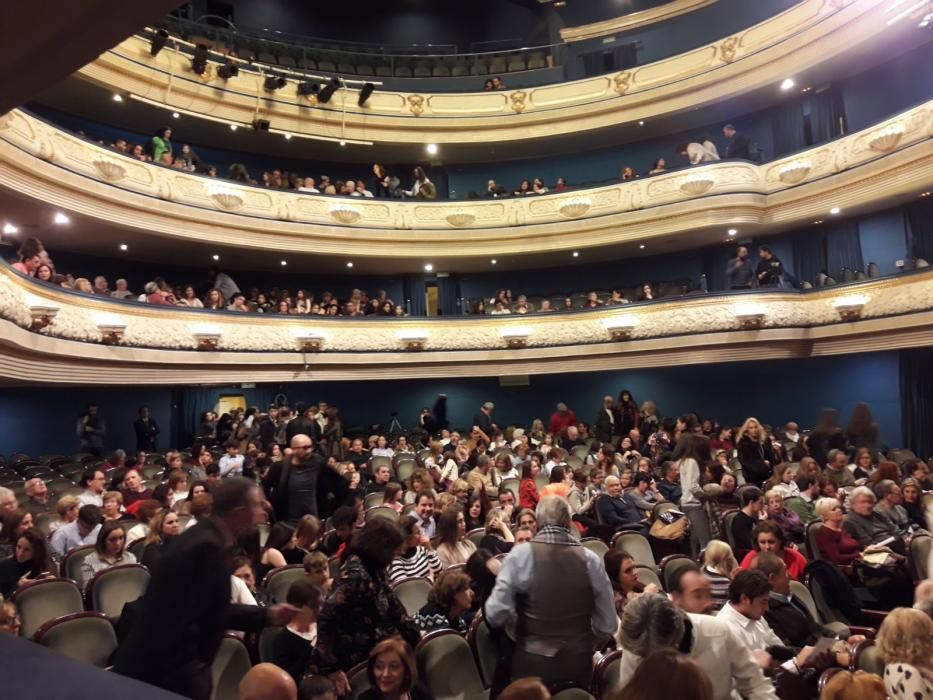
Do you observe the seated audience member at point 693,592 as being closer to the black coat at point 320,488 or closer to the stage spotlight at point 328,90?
the black coat at point 320,488

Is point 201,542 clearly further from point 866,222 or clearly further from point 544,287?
point 544,287

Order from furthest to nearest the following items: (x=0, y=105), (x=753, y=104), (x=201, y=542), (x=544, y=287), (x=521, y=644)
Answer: (x=544, y=287)
(x=753, y=104)
(x=521, y=644)
(x=0, y=105)
(x=201, y=542)

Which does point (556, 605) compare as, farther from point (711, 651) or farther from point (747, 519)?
point (747, 519)

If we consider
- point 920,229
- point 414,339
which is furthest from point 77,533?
point 920,229

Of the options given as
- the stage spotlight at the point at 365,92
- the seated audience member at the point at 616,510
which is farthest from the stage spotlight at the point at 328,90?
the seated audience member at the point at 616,510

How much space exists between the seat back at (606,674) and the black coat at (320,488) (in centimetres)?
238

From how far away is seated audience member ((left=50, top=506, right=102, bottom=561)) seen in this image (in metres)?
5.29

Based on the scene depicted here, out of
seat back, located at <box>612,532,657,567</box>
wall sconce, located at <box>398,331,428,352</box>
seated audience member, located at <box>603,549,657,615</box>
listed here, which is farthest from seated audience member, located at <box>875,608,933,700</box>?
wall sconce, located at <box>398,331,428,352</box>

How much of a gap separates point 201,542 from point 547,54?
68.4ft

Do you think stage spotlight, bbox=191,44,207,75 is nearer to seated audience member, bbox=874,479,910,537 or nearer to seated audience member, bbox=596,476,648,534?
seated audience member, bbox=596,476,648,534

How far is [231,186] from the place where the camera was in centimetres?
1516

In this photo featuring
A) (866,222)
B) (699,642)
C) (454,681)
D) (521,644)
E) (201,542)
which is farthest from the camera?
(866,222)

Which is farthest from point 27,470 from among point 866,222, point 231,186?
point 866,222

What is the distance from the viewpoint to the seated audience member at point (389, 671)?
278cm
